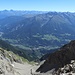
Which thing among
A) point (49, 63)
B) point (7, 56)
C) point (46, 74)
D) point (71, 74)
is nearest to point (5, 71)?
point (46, 74)

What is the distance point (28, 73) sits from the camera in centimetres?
13338

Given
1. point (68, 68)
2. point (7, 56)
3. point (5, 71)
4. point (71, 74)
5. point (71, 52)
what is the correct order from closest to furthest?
point (71, 74)
point (68, 68)
point (5, 71)
point (71, 52)
point (7, 56)

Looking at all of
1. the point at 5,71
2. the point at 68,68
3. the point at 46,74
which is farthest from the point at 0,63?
the point at 68,68

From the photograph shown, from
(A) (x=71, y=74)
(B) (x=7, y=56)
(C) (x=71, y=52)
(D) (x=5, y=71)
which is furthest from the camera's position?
(B) (x=7, y=56)

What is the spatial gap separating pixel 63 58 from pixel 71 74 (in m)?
56.8

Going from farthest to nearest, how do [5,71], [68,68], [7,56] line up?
[7,56]
[5,71]
[68,68]

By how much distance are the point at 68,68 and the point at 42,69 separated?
1856 inches

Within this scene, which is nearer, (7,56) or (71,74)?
(71,74)

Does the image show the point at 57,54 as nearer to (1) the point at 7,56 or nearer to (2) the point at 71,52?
(2) the point at 71,52

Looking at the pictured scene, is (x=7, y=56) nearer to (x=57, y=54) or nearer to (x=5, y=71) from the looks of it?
(x=57, y=54)

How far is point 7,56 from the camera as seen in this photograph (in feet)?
551

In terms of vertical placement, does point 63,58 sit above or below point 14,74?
above

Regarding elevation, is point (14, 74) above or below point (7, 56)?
below

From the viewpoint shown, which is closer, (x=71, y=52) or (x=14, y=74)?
(x=14, y=74)
